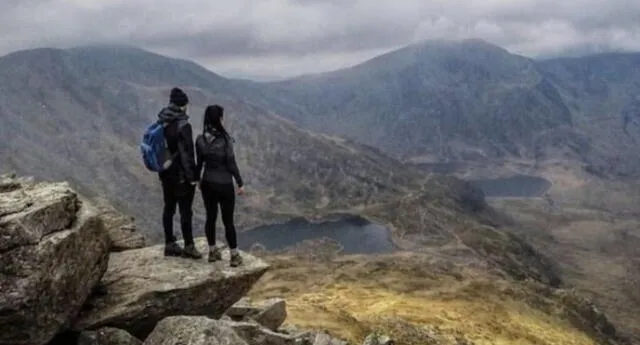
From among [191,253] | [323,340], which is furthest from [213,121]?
[323,340]

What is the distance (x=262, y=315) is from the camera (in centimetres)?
2616

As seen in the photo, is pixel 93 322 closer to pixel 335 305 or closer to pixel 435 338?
pixel 435 338

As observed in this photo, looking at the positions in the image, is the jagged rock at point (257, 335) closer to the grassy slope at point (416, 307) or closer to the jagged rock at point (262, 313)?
the jagged rock at point (262, 313)

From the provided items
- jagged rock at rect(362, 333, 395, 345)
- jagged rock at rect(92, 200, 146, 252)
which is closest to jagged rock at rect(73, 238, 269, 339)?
jagged rock at rect(92, 200, 146, 252)

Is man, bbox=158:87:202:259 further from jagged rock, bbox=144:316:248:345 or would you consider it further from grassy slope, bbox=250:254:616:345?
grassy slope, bbox=250:254:616:345

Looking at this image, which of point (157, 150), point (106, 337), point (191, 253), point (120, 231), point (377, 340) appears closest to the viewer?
point (106, 337)

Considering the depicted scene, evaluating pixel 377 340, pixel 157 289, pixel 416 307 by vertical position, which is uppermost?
pixel 157 289

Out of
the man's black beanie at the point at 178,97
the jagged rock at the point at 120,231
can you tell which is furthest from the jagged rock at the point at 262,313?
the man's black beanie at the point at 178,97

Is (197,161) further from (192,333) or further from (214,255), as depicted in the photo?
(192,333)

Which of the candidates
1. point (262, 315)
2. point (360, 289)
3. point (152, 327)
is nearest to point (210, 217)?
point (152, 327)

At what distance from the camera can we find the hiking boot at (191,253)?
22391 mm

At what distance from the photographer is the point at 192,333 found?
17.7 meters

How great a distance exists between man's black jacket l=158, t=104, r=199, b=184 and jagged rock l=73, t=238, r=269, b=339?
8.93ft

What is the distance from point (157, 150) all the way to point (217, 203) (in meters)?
2.37
